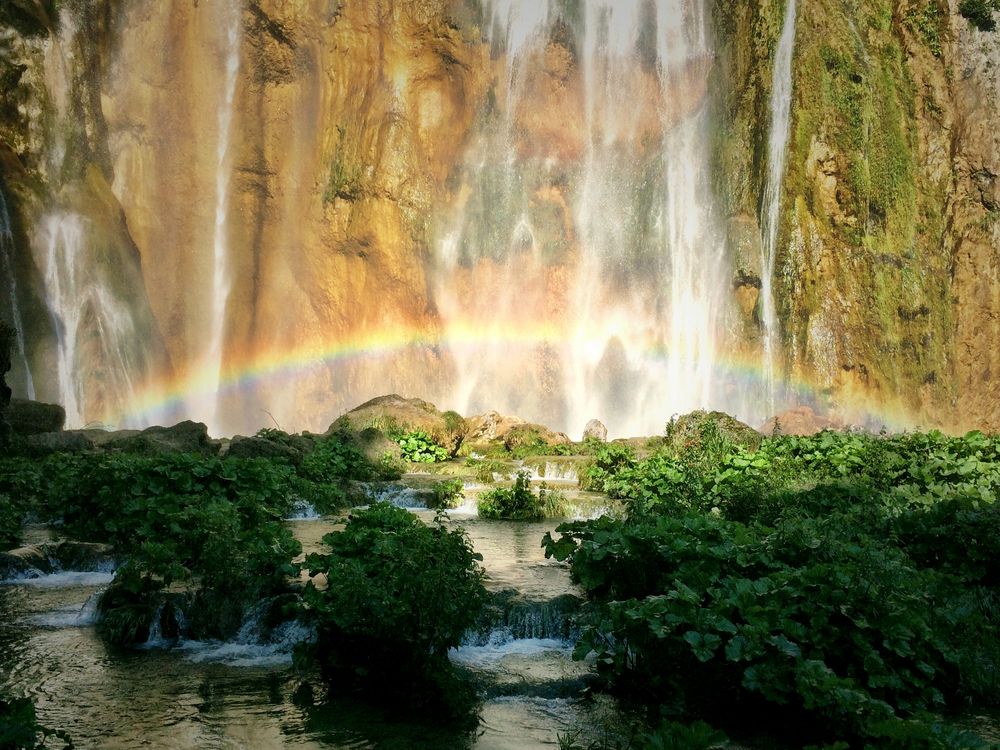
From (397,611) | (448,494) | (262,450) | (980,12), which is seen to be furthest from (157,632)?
(980,12)

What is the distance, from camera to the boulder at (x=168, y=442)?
1438 centimetres

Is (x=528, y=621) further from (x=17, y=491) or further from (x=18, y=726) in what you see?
(x=17, y=491)

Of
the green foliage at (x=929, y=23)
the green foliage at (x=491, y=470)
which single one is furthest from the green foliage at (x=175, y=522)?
the green foliage at (x=929, y=23)

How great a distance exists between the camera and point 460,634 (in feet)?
18.9

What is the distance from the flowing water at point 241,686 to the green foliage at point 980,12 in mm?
24719

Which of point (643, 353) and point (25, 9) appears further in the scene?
point (643, 353)

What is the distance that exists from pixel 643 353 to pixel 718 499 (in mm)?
20178

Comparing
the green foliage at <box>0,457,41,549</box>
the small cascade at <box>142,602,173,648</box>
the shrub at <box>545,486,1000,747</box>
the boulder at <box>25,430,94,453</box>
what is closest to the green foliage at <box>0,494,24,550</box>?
the green foliage at <box>0,457,41,549</box>

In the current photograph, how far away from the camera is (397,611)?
18.0 ft

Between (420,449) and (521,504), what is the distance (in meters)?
5.87

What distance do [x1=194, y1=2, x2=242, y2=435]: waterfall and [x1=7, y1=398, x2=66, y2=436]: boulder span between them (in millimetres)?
12428

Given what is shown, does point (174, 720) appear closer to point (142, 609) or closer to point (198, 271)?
point (142, 609)

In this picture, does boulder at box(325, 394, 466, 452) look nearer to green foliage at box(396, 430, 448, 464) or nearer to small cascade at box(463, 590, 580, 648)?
green foliage at box(396, 430, 448, 464)

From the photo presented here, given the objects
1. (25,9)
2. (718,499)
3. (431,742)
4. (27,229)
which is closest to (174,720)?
(431,742)
